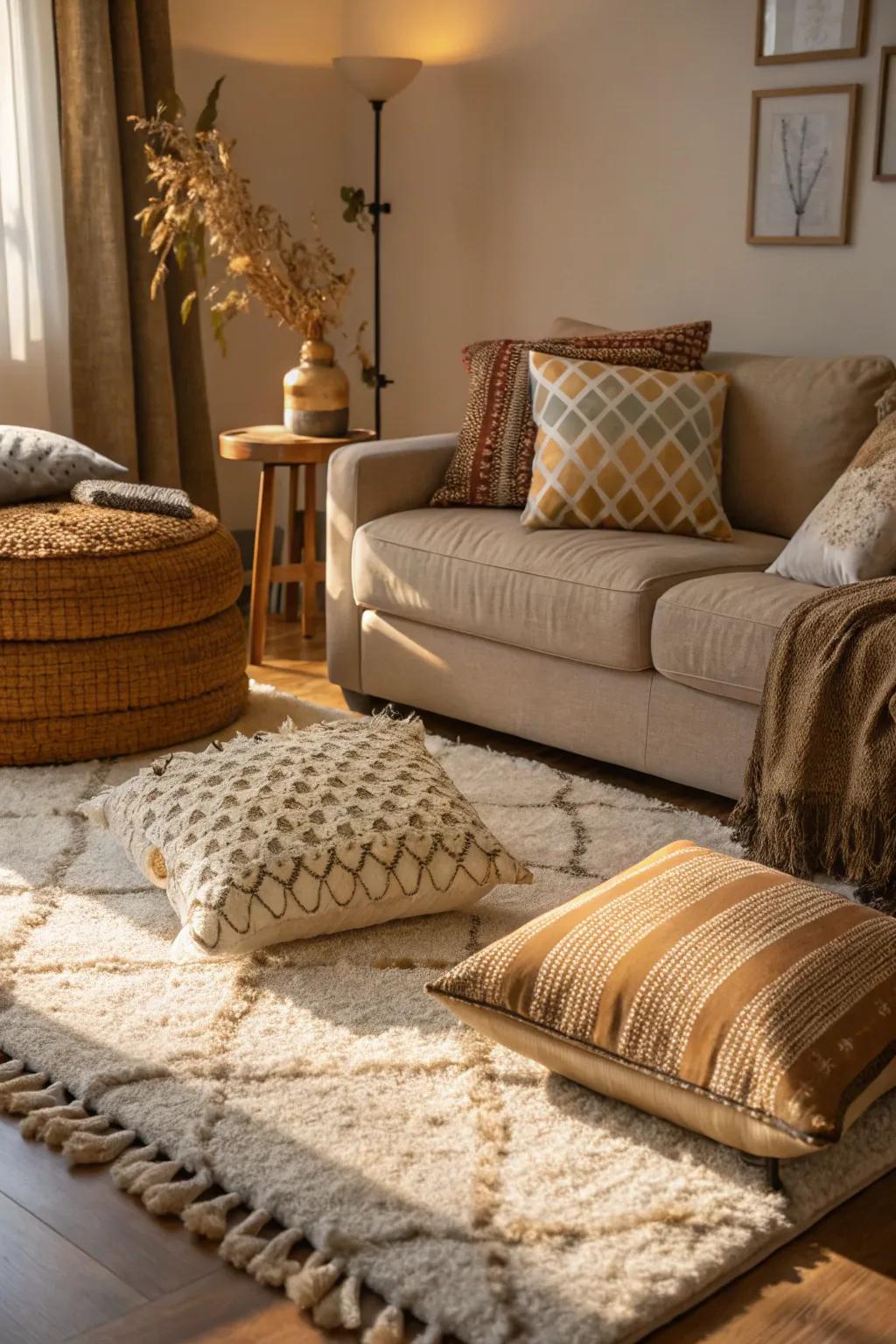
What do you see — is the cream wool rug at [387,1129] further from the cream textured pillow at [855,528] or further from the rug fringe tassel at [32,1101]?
the cream textured pillow at [855,528]

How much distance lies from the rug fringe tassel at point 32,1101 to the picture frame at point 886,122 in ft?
9.57

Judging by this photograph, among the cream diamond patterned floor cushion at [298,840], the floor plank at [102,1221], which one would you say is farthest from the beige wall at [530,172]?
the floor plank at [102,1221]

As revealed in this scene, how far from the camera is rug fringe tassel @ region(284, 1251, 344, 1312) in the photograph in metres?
1.59

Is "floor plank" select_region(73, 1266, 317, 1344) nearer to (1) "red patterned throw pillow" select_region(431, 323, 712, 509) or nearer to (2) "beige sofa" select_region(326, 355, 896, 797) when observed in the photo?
(2) "beige sofa" select_region(326, 355, 896, 797)

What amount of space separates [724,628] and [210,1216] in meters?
1.59

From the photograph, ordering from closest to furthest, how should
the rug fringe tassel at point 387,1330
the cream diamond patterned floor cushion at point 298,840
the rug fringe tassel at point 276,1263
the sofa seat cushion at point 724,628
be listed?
the rug fringe tassel at point 387,1330, the rug fringe tassel at point 276,1263, the cream diamond patterned floor cushion at point 298,840, the sofa seat cushion at point 724,628

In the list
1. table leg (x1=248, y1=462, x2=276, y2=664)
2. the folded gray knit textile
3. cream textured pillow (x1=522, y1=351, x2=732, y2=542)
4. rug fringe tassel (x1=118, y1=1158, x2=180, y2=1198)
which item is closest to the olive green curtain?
table leg (x1=248, y1=462, x2=276, y2=664)

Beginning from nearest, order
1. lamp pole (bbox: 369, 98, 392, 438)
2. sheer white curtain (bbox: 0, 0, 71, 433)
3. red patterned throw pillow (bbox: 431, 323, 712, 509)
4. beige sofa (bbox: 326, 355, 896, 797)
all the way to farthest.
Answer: beige sofa (bbox: 326, 355, 896, 797), red patterned throw pillow (bbox: 431, 323, 712, 509), sheer white curtain (bbox: 0, 0, 71, 433), lamp pole (bbox: 369, 98, 392, 438)

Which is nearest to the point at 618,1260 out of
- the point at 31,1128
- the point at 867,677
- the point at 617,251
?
the point at 31,1128

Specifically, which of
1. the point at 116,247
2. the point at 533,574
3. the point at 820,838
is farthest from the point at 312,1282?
the point at 116,247

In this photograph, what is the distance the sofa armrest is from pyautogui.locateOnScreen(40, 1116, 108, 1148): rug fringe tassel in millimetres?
1906

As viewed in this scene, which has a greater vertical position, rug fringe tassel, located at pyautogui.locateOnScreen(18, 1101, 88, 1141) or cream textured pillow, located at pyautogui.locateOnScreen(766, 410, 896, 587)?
cream textured pillow, located at pyautogui.locateOnScreen(766, 410, 896, 587)

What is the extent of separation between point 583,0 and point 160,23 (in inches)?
47.9

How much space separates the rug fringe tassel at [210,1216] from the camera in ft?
5.59
